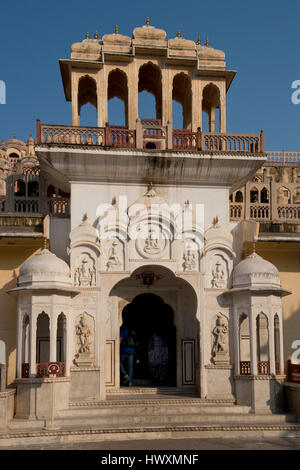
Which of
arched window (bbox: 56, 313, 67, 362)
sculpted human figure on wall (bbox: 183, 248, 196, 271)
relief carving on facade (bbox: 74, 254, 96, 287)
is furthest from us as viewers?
sculpted human figure on wall (bbox: 183, 248, 196, 271)

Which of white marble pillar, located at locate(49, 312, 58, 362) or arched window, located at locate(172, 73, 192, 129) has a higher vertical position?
arched window, located at locate(172, 73, 192, 129)

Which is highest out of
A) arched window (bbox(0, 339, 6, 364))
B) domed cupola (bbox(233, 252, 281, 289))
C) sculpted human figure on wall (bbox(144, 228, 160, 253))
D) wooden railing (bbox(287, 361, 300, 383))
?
sculpted human figure on wall (bbox(144, 228, 160, 253))

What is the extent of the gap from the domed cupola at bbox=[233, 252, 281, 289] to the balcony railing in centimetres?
314

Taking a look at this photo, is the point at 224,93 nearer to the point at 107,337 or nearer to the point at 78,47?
the point at 78,47

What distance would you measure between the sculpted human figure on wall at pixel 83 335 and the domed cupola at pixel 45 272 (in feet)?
3.49

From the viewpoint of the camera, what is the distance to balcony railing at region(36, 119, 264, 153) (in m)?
16.6

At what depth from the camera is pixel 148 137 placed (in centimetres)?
1708

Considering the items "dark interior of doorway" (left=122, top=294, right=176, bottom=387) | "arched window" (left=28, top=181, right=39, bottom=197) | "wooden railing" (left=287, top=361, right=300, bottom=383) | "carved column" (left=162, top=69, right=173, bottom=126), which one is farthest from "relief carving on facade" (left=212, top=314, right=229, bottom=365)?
"arched window" (left=28, top=181, right=39, bottom=197)

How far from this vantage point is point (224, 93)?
18.5 metres

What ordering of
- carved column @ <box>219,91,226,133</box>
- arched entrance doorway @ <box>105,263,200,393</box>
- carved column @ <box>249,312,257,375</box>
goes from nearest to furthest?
1. carved column @ <box>249,312,257,375</box>
2. arched entrance doorway @ <box>105,263,200,393</box>
3. carved column @ <box>219,91,226,133</box>

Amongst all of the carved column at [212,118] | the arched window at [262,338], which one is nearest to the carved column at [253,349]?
the arched window at [262,338]

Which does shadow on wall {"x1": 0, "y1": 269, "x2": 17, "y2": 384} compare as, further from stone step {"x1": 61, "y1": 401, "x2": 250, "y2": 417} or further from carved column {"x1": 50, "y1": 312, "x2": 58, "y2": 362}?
stone step {"x1": 61, "y1": 401, "x2": 250, "y2": 417}

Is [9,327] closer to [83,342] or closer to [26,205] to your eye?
[83,342]

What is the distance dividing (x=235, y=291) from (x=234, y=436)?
3.76 metres
